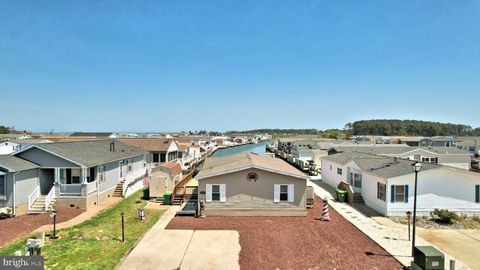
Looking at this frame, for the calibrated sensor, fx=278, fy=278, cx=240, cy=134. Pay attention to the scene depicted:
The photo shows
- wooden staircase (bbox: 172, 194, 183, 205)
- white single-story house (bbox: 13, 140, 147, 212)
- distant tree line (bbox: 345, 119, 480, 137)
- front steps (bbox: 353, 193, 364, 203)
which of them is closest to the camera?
white single-story house (bbox: 13, 140, 147, 212)

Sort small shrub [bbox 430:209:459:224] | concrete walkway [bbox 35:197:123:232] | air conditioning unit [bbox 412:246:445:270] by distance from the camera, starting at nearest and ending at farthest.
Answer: air conditioning unit [bbox 412:246:445:270], concrete walkway [bbox 35:197:123:232], small shrub [bbox 430:209:459:224]

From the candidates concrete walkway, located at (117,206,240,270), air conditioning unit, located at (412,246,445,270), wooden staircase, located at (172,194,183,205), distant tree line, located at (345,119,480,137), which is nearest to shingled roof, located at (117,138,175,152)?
wooden staircase, located at (172,194,183,205)

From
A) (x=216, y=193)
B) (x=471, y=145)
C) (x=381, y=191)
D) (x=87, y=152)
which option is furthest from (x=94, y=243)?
(x=471, y=145)

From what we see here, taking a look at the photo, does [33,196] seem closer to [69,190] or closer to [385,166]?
[69,190]

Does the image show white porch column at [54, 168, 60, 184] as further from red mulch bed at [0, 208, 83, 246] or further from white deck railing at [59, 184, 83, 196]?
red mulch bed at [0, 208, 83, 246]

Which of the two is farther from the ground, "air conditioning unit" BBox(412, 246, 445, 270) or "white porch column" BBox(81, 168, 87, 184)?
"white porch column" BBox(81, 168, 87, 184)

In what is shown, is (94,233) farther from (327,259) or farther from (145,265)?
(327,259)

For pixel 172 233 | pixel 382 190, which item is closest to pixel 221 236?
pixel 172 233

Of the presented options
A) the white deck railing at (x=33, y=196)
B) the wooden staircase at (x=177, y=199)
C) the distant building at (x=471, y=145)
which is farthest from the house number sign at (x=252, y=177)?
the distant building at (x=471, y=145)
